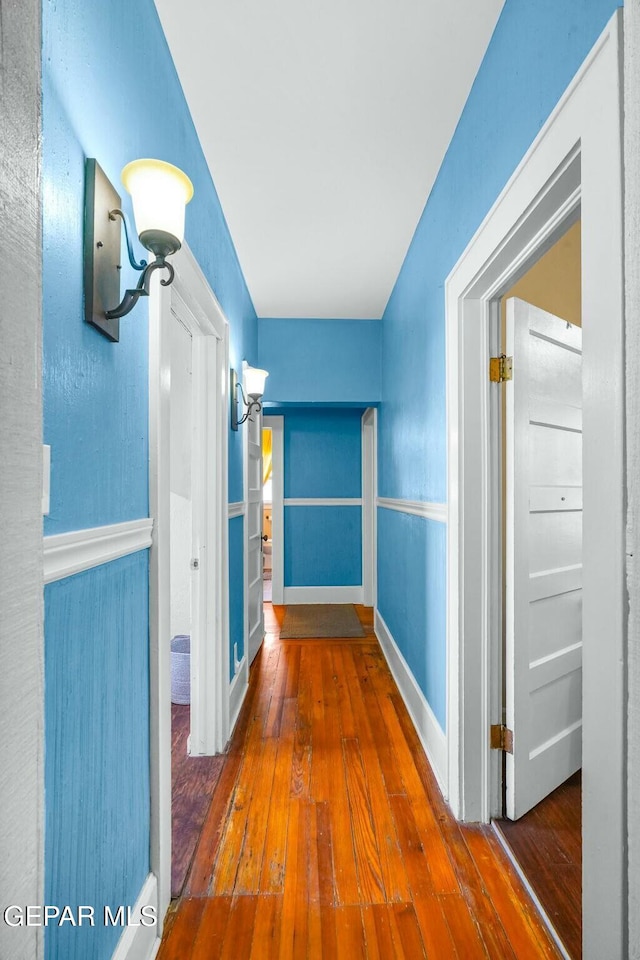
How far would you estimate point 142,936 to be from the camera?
122cm

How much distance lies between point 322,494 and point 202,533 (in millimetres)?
3033

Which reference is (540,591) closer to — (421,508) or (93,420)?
(421,508)

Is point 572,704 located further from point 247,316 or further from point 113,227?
point 247,316

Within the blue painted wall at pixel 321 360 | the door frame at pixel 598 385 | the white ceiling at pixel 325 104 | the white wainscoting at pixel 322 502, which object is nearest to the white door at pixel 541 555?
the door frame at pixel 598 385

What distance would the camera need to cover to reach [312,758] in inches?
87.8

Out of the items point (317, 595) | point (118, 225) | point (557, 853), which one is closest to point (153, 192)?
point (118, 225)

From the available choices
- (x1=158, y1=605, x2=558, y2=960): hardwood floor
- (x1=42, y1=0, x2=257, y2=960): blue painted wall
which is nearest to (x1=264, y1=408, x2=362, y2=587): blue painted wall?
(x1=158, y1=605, x2=558, y2=960): hardwood floor

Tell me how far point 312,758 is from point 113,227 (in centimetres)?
220

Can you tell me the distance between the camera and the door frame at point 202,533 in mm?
1334

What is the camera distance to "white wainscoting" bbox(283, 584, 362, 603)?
17.0 feet

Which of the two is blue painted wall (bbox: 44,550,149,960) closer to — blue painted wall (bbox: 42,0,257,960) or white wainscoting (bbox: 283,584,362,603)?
blue painted wall (bbox: 42,0,257,960)

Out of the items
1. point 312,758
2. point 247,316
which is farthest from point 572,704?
point 247,316

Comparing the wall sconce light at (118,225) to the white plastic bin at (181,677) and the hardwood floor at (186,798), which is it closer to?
the hardwood floor at (186,798)

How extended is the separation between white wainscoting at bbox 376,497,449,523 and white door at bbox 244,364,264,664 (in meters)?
0.98
